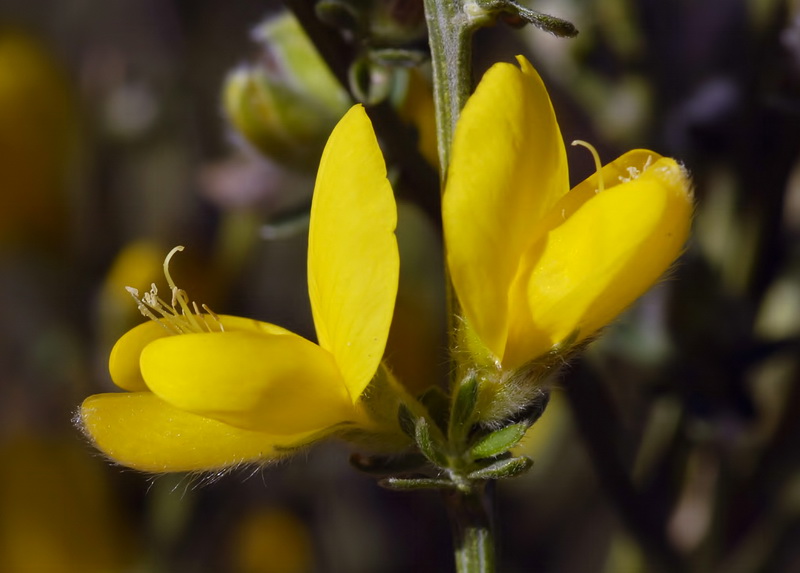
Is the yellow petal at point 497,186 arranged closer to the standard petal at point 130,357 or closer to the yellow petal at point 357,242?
the yellow petal at point 357,242

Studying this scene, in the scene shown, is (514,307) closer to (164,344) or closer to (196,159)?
(164,344)

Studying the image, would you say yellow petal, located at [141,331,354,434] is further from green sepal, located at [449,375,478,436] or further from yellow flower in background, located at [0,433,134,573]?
yellow flower in background, located at [0,433,134,573]

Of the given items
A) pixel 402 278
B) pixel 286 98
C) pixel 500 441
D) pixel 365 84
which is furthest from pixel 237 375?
pixel 402 278

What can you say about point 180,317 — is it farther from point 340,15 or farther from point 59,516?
point 59,516

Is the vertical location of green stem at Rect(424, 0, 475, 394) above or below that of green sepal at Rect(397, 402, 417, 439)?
above

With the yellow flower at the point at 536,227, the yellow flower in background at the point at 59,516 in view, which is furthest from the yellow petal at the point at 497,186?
the yellow flower in background at the point at 59,516

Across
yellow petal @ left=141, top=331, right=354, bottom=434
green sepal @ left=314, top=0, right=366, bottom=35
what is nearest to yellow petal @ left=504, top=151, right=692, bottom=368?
yellow petal @ left=141, top=331, right=354, bottom=434
